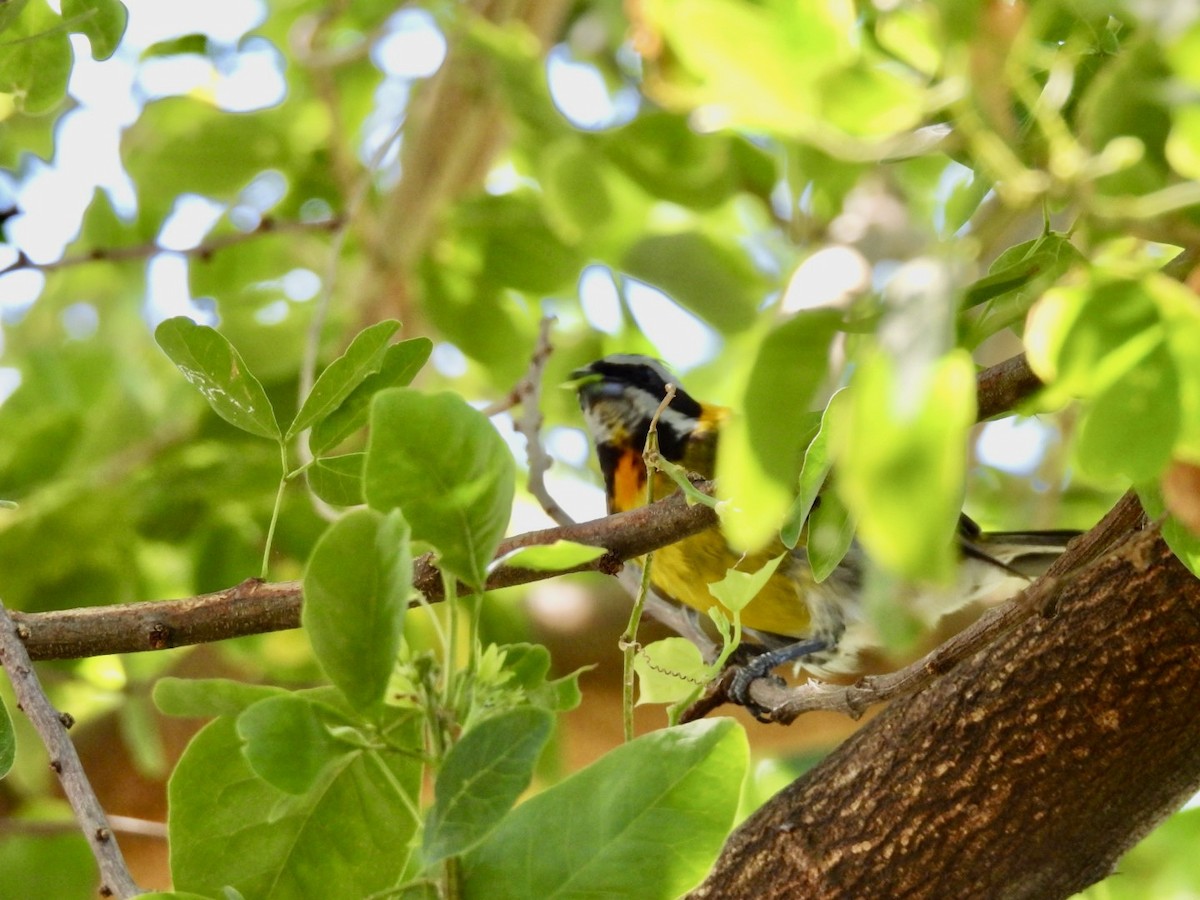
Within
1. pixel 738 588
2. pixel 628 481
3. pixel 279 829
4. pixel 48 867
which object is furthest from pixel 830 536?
pixel 628 481

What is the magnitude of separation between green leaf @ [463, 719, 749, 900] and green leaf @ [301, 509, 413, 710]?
15 cm

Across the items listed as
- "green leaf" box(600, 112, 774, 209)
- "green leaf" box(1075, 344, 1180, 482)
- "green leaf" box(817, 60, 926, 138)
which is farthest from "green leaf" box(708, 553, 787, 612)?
"green leaf" box(600, 112, 774, 209)

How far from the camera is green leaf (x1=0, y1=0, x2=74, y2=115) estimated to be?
1123mm

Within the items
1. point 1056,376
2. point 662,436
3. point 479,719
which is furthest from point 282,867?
point 662,436

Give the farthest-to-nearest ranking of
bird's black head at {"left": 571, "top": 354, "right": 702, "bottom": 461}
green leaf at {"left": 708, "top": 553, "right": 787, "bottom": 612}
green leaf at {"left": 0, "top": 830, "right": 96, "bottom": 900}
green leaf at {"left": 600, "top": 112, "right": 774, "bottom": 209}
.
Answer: bird's black head at {"left": 571, "top": 354, "right": 702, "bottom": 461}, green leaf at {"left": 600, "top": 112, "right": 774, "bottom": 209}, green leaf at {"left": 0, "top": 830, "right": 96, "bottom": 900}, green leaf at {"left": 708, "top": 553, "right": 787, "bottom": 612}

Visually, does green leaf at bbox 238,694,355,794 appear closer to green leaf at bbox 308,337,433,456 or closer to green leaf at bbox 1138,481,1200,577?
green leaf at bbox 308,337,433,456

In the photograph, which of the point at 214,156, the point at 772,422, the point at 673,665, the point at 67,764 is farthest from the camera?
the point at 214,156

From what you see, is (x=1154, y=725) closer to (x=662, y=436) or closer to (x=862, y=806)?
(x=862, y=806)

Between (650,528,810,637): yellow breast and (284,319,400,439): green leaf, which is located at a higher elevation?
(284,319,400,439): green leaf

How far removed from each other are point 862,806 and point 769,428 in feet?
2.79

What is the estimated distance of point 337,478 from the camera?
111 centimetres

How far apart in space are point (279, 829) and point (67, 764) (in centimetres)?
16

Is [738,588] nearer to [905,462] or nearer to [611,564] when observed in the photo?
[611,564]

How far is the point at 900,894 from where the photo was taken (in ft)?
4.16
